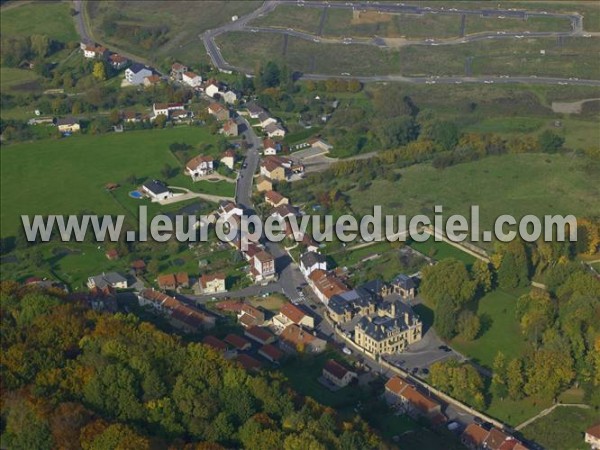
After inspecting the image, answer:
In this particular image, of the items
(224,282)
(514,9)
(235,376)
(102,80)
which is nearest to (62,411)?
(235,376)

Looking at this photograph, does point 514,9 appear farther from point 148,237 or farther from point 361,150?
point 148,237

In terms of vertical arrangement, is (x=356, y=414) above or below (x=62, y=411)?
below

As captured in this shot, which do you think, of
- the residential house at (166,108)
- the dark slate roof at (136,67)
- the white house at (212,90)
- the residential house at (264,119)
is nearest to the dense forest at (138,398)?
the residential house at (264,119)

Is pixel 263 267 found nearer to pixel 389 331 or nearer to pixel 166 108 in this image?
pixel 389 331

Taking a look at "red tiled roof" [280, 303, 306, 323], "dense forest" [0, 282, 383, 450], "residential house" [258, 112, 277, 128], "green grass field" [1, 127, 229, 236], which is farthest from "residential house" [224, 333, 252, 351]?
"residential house" [258, 112, 277, 128]

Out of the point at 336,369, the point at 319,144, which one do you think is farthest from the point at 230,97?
the point at 336,369

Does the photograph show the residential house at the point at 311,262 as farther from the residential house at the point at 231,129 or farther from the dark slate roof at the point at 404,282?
the residential house at the point at 231,129
